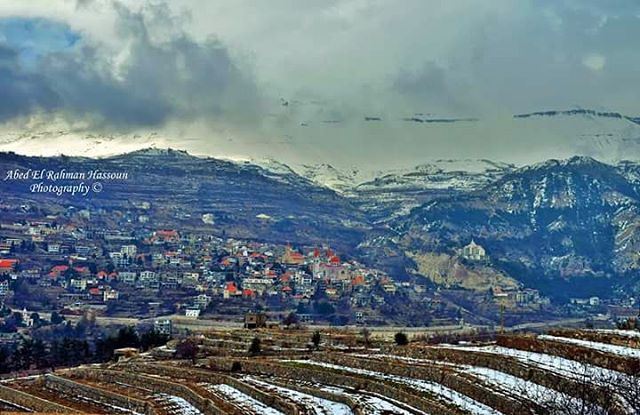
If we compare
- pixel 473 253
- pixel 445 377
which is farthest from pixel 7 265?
pixel 445 377

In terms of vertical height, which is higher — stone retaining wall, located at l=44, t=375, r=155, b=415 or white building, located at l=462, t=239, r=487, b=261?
white building, located at l=462, t=239, r=487, b=261

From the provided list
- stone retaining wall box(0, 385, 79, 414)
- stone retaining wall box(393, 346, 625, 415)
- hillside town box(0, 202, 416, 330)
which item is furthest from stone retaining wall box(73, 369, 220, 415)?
hillside town box(0, 202, 416, 330)

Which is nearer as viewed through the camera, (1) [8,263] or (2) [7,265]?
(2) [7,265]

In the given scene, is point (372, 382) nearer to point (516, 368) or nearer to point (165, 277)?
point (516, 368)

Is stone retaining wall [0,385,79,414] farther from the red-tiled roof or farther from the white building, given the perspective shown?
the white building

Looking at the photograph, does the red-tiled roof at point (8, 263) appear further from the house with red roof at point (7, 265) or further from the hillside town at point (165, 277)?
the hillside town at point (165, 277)

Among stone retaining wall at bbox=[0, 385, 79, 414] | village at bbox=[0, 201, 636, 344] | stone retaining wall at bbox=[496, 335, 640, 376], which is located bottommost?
stone retaining wall at bbox=[0, 385, 79, 414]

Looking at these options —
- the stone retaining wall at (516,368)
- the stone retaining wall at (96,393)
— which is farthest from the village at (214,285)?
the stone retaining wall at (516,368)

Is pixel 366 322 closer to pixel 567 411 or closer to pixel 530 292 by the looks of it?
pixel 530 292

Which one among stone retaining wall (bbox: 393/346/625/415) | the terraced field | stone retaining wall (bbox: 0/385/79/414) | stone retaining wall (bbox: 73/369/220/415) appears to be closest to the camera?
stone retaining wall (bbox: 393/346/625/415)

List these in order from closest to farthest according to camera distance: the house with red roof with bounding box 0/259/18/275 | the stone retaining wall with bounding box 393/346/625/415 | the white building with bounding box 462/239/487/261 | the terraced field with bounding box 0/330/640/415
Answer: the stone retaining wall with bounding box 393/346/625/415
the terraced field with bounding box 0/330/640/415
the house with red roof with bounding box 0/259/18/275
the white building with bounding box 462/239/487/261
